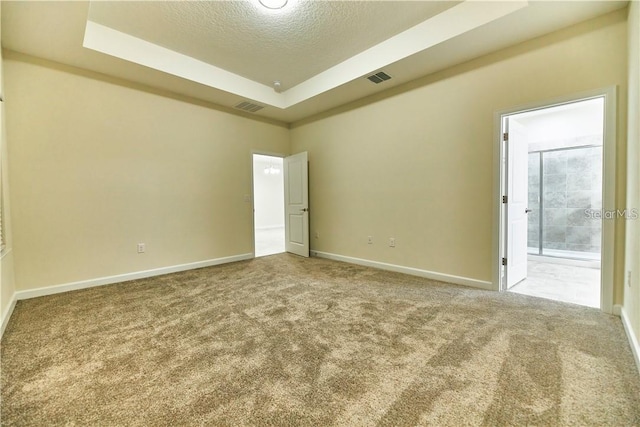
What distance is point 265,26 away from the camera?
9.29 ft

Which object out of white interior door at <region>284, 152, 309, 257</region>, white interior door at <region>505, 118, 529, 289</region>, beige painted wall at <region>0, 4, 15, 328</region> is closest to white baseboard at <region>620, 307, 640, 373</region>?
white interior door at <region>505, 118, 529, 289</region>

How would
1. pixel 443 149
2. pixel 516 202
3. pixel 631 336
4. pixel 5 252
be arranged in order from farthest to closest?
pixel 443 149 → pixel 516 202 → pixel 5 252 → pixel 631 336

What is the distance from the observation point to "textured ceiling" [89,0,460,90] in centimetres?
257

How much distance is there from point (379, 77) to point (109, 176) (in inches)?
146

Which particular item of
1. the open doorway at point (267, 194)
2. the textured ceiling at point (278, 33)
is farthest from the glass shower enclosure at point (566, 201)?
the open doorway at point (267, 194)

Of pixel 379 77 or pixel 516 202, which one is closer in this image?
pixel 516 202

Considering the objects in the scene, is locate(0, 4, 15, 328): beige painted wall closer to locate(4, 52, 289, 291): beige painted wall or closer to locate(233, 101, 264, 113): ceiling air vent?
locate(4, 52, 289, 291): beige painted wall

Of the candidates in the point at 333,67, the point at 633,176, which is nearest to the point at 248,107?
the point at 333,67

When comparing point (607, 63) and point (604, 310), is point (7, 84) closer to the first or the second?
point (607, 63)

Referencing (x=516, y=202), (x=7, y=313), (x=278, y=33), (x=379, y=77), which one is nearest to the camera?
(x=7, y=313)

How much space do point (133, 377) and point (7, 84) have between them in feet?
11.1

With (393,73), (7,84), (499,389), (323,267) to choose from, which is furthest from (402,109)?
(7,84)

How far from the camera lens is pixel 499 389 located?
1443mm

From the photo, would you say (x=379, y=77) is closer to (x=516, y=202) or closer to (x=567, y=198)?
(x=516, y=202)
